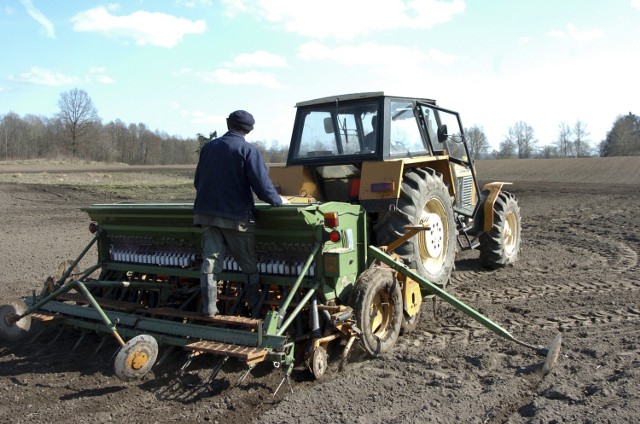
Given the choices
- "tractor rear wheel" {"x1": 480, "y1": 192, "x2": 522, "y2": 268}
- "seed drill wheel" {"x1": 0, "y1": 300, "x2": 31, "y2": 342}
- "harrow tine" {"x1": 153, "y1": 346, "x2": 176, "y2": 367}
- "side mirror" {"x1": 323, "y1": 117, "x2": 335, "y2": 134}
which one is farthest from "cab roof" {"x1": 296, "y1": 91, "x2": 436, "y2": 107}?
"seed drill wheel" {"x1": 0, "y1": 300, "x2": 31, "y2": 342}

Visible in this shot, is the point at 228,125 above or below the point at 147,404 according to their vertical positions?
above

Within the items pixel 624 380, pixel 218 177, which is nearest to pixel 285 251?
pixel 218 177

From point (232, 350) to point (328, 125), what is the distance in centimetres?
333

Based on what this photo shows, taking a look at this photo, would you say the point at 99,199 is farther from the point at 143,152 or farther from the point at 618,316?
the point at 143,152

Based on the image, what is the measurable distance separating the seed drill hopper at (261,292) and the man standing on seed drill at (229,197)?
212 millimetres

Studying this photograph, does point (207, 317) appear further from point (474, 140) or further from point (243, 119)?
point (474, 140)

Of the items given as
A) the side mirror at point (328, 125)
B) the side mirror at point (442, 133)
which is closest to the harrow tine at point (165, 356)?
the side mirror at point (328, 125)

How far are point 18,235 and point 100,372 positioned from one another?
8992 mm

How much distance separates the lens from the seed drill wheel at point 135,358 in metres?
3.63

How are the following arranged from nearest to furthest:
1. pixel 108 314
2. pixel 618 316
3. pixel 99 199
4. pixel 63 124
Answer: pixel 108 314, pixel 618 316, pixel 99 199, pixel 63 124

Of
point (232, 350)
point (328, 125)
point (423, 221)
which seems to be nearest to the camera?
point (232, 350)

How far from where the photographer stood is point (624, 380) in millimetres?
3738

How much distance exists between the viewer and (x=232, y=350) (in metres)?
3.63

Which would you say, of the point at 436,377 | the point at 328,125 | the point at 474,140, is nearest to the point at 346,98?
the point at 328,125
